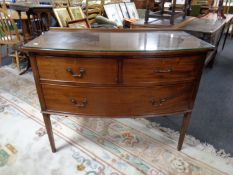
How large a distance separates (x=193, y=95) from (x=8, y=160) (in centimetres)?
136

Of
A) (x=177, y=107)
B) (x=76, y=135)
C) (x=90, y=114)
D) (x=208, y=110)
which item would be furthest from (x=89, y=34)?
(x=208, y=110)

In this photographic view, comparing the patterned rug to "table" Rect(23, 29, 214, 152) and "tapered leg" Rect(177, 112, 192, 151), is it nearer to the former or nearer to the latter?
"tapered leg" Rect(177, 112, 192, 151)

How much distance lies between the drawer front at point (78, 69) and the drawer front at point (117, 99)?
0.06m

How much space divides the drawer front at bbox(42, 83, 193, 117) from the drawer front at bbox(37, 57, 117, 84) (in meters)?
0.06

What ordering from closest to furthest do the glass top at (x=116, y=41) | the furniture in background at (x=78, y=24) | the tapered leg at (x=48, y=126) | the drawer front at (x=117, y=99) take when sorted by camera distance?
1. the glass top at (x=116, y=41)
2. the drawer front at (x=117, y=99)
3. the tapered leg at (x=48, y=126)
4. the furniture in background at (x=78, y=24)

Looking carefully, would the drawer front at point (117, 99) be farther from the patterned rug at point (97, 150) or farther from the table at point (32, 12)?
the table at point (32, 12)

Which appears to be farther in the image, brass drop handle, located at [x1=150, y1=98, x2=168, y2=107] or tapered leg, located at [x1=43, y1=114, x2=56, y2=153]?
tapered leg, located at [x1=43, y1=114, x2=56, y2=153]

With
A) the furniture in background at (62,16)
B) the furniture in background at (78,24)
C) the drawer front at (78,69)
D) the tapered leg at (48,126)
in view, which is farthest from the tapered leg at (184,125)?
the furniture in background at (62,16)

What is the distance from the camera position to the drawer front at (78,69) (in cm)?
97

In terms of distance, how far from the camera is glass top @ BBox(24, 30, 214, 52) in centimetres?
94

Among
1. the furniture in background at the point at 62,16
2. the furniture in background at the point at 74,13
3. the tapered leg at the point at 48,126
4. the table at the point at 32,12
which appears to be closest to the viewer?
the tapered leg at the point at 48,126

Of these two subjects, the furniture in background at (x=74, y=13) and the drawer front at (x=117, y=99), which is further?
the furniture in background at (x=74, y=13)

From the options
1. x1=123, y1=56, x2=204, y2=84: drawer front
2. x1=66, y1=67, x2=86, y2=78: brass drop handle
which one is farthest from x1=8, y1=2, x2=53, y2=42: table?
x1=123, y1=56, x2=204, y2=84: drawer front

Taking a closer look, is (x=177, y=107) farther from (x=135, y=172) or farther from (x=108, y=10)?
(x=108, y=10)
